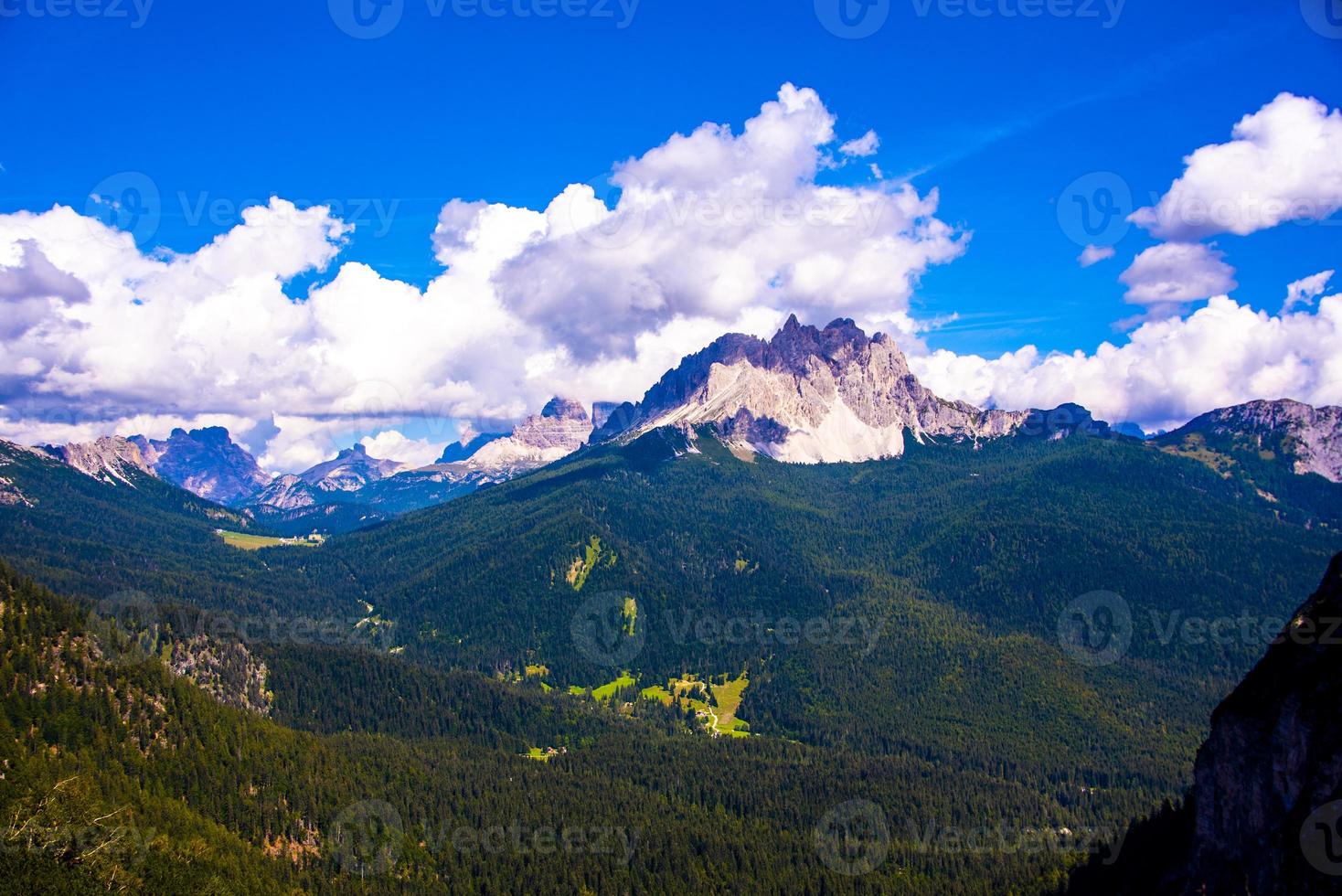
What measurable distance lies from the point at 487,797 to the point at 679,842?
43.6 m

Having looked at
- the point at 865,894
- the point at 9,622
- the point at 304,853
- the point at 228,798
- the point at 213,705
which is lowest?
the point at 865,894

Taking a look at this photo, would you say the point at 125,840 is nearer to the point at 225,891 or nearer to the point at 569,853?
the point at 225,891

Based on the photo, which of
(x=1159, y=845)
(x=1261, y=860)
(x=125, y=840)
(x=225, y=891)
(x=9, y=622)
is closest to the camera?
(x=1261, y=860)

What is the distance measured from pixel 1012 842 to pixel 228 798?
503 feet

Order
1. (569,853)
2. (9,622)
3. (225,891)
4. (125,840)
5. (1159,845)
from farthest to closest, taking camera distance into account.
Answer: (569,853) → (9,622) → (225,891) → (125,840) → (1159,845)

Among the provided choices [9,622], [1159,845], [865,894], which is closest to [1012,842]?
[865,894]

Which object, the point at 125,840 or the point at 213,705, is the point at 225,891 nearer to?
the point at 125,840

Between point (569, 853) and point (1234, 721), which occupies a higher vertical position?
point (1234, 721)

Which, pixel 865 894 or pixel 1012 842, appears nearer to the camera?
pixel 865 894

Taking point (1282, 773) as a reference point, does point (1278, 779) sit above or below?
below

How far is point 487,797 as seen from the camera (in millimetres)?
184875

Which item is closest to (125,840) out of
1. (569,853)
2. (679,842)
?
(569,853)

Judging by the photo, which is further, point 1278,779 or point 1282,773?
→ point 1278,779

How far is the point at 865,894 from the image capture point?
153 meters
